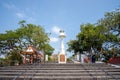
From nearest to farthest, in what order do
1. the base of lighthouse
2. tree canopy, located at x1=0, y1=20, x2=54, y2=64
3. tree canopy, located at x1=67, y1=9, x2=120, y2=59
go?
the base of lighthouse < tree canopy, located at x1=67, y1=9, x2=120, y2=59 < tree canopy, located at x1=0, y1=20, x2=54, y2=64

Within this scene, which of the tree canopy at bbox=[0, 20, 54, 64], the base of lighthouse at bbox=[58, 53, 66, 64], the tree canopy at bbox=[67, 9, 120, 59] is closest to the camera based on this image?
the base of lighthouse at bbox=[58, 53, 66, 64]

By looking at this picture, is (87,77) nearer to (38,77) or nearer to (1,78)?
(38,77)

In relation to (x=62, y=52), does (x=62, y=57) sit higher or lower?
lower

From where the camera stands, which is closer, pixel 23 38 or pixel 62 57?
pixel 62 57

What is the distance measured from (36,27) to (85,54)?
47.4 feet

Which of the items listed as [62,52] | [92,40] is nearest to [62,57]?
[62,52]

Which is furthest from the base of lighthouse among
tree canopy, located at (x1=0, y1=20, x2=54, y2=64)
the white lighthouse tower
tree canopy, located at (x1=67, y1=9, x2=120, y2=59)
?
tree canopy, located at (x1=0, y1=20, x2=54, y2=64)

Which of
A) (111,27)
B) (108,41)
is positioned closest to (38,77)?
(111,27)

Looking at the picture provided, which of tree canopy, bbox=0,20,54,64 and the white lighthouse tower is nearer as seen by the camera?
the white lighthouse tower

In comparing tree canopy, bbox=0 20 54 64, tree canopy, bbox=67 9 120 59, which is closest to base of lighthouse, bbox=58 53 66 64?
tree canopy, bbox=67 9 120 59

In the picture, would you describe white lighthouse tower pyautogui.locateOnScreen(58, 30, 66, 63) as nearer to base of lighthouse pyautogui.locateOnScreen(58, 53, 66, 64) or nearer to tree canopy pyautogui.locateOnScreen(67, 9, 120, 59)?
base of lighthouse pyautogui.locateOnScreen(58, 53, 66, 64)

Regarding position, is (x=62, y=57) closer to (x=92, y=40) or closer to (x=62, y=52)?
(x=62, y=52)

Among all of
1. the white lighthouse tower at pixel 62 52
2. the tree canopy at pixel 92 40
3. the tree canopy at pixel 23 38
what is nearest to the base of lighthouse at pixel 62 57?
the white lighthouse tower at pixel 62 52

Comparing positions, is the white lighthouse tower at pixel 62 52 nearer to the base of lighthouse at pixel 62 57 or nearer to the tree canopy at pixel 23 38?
the base of lighthouse at pixel 62 57
